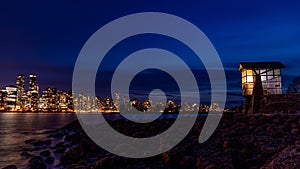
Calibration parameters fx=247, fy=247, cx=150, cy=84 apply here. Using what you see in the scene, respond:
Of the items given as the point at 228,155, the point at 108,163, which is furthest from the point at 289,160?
the point at 108,163

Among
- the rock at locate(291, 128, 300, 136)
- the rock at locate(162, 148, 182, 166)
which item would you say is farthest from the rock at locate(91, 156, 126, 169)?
the rock at locate(291, 128, 300, 136)

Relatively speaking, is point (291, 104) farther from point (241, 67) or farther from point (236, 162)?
point (236, 162)

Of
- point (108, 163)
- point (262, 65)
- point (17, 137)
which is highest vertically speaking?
point (262, 65)

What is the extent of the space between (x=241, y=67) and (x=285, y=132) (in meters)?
A: 15.3

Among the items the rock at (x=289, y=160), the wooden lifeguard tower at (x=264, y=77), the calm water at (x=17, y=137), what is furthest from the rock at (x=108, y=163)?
the wooden lifeguard tower at (x=264, y=77)

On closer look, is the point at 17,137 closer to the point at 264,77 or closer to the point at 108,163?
the point at 108,163

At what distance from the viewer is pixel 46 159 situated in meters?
15.5

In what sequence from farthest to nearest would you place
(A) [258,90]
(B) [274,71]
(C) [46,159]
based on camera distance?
(B) [274,71]
(A) [258,90]
(C) [46,159]

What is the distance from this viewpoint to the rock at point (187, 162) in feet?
30.3

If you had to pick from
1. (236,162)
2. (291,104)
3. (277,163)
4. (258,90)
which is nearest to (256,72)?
(258,90)

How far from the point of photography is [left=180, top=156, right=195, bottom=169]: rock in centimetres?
924

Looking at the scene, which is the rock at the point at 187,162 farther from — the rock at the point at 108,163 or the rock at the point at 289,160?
the rock at the point at 289,160

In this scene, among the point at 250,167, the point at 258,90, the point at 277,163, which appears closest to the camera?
the point at 277,163

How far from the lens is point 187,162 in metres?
9.31
